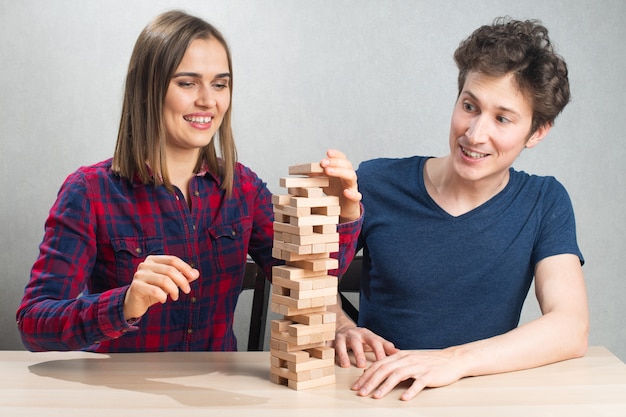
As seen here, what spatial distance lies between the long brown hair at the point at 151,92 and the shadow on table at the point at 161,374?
52 cm

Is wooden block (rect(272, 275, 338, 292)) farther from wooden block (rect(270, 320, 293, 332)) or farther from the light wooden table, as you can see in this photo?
the light wooden table

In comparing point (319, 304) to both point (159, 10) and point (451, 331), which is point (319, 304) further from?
point (159, 10)

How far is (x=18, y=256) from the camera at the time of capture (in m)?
3.34

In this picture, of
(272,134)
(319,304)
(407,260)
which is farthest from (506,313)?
(272,134)

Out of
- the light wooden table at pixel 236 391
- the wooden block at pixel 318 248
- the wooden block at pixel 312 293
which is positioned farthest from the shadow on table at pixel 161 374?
the wooden block at pixel 318 248

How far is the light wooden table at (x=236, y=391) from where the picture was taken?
1523 mm

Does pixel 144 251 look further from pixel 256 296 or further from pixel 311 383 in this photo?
pixel 256 296

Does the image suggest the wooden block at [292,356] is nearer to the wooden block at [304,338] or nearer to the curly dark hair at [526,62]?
the wooden block at [304,338]

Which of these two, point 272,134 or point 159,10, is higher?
point 159,10

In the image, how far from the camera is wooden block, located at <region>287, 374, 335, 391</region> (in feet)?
5.38

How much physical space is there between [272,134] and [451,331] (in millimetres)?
1375

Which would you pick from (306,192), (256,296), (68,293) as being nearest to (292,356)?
(306,192)

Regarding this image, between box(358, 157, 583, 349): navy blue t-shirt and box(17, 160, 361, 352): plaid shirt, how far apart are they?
312 millimetres

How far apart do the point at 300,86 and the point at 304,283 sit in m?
1.77
